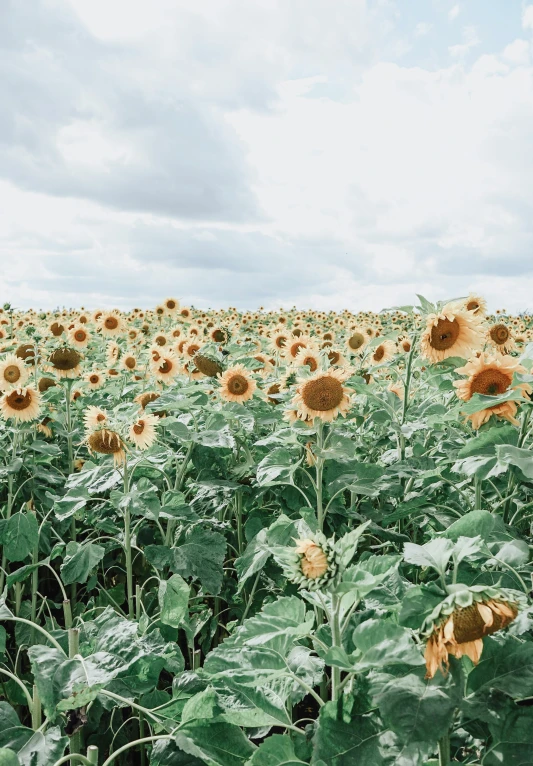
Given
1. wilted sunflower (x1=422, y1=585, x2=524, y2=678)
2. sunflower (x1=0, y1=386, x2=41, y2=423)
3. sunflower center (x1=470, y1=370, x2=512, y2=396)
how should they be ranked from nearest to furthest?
wilted sunflower (x1=422, y1=585, x2=524, y2=678) < sunflower center (x1=470, y1=370, x2=512, y2=396) < sunflower (x1=0, y1=386, x2=41, y2=423)

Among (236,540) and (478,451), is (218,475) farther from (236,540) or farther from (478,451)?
(478,451)

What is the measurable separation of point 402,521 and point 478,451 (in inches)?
51.8

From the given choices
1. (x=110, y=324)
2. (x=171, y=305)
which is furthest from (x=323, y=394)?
(x=171, y=305)

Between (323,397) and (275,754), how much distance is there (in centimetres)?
182

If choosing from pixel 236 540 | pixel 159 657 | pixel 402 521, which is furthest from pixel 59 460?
pixel 159 657

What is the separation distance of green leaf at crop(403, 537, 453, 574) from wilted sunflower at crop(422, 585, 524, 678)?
0.10 meters

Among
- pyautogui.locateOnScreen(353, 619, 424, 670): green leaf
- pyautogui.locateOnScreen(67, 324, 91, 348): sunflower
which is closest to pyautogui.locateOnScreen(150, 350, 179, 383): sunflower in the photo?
pyautogui.locateOnScreen(67, 324, 91, 348): sunflower

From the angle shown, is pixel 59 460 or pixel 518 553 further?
pixel 59 460

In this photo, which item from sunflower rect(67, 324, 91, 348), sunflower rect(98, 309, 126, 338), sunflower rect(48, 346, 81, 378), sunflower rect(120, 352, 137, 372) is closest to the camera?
sunflower rect(48, 346, 81, 378)

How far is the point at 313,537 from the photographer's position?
1505mm

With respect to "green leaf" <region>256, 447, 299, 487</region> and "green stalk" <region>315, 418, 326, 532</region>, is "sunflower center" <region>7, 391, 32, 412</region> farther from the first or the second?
"green stalk" <region>315, 418, 326, 532</region>

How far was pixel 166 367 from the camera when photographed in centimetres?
583

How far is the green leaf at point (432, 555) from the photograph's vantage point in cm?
140

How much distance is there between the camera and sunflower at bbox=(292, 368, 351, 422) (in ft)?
10.3
